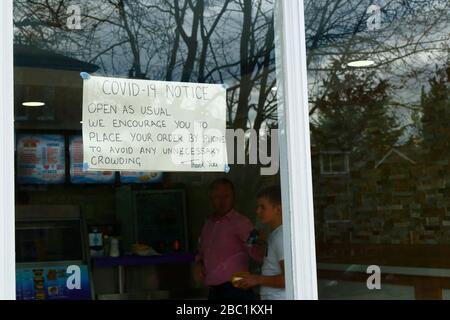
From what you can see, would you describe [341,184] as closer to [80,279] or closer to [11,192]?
[80,279]

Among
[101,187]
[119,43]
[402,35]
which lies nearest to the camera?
[119,43]

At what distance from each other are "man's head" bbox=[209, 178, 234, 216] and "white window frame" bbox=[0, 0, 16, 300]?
2.23m

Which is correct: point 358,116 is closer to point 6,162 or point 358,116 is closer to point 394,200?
point 394,200

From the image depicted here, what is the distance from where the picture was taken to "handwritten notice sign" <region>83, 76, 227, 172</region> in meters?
2.59

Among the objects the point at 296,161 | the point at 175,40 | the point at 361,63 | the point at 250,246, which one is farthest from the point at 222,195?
the point at 296,161

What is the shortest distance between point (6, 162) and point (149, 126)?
655 mm

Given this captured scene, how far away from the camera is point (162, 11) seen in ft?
13.0

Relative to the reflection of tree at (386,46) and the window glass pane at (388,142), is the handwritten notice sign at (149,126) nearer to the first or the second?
the reflection of tree at (386,46)

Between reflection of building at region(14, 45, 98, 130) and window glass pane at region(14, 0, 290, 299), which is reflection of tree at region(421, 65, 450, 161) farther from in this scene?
reflection of building at region(14, 45, 98, 130)

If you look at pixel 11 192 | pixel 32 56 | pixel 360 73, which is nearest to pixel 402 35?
pixel 360 73

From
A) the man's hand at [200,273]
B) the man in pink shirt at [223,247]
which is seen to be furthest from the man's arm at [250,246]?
the man's hand at [200,273]

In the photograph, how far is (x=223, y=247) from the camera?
162 inches

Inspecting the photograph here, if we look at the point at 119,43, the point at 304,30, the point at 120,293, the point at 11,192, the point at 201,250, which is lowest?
the point at 120,293

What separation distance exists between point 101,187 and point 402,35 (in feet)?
8.32
